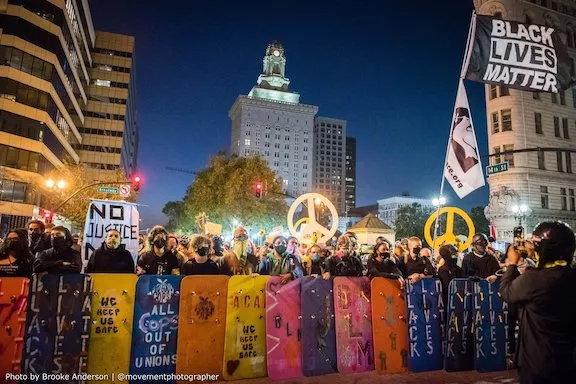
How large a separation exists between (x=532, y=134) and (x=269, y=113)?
105266 millimetres

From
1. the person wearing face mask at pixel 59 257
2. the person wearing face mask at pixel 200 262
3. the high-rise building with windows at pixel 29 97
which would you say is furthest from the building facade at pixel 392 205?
the person wearing face mask at pixel 59 257

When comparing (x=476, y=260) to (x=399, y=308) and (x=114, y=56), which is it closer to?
(x=399, y=308)

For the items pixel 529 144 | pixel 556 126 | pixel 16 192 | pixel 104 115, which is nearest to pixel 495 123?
pixel 529 144

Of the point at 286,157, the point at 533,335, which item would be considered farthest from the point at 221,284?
the point at 286,157

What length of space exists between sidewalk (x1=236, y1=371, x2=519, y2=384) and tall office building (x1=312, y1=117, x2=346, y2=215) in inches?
6874

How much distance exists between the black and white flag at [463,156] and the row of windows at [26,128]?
41.3 metres

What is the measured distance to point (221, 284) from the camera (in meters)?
5.98

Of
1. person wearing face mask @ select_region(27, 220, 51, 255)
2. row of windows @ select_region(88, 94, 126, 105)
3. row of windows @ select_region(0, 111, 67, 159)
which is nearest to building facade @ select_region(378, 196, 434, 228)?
row of windows @ select_region(88, 94, 126, 105)

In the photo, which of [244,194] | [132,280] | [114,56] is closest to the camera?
[132,280]

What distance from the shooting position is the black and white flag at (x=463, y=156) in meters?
10.5

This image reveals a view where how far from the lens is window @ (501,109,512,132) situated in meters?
43.3

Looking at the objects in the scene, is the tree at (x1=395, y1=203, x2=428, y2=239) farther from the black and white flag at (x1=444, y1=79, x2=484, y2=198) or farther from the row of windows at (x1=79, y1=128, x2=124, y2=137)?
the black and white flag at (x1=444, y1=79, x2=484, y2=198)

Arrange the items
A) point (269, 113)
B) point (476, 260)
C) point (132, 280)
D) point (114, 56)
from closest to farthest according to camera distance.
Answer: point (132, 280), point (476, 260), point (114, 56), point (269, 113)

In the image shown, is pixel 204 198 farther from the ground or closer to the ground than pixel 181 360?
farther from the ground
